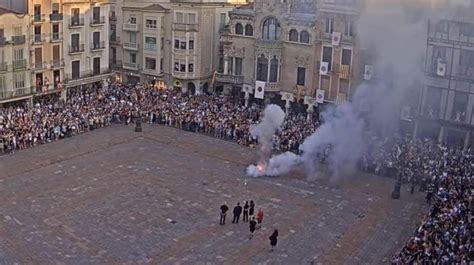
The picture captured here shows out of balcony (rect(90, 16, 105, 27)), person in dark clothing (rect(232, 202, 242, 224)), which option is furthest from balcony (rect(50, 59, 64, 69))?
person in dark clothing (rect(232, 202, 242, 224))

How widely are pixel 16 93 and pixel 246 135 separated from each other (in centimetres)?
1992

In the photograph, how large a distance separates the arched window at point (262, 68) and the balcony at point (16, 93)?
20.0 metres

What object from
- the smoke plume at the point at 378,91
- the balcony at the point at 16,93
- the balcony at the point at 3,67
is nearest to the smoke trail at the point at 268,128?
the smoke plume at the point at 378,91

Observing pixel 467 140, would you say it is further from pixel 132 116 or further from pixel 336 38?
pixel 132 116

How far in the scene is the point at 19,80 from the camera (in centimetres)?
5566

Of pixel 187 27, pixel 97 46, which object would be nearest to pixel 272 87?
pixel 187 27

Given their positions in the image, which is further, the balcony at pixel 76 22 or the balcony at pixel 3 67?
the balcony at pixel 76 22

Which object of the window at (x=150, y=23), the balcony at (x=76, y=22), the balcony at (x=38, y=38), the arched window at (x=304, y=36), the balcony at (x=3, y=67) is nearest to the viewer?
the balcony at (x=3, y=67)

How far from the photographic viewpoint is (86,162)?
44.1 m

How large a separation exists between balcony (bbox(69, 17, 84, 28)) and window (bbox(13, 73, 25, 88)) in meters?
7.02

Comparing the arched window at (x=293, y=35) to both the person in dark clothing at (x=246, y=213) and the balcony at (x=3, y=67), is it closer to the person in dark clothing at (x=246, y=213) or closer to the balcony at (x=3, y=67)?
the balcony at (x=3, y=67)

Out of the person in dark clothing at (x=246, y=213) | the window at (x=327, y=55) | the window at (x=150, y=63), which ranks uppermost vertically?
the window at (x=327, y=55)

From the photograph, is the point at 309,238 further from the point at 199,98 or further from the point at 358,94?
the point at 199,98

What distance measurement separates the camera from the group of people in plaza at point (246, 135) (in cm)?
3180
